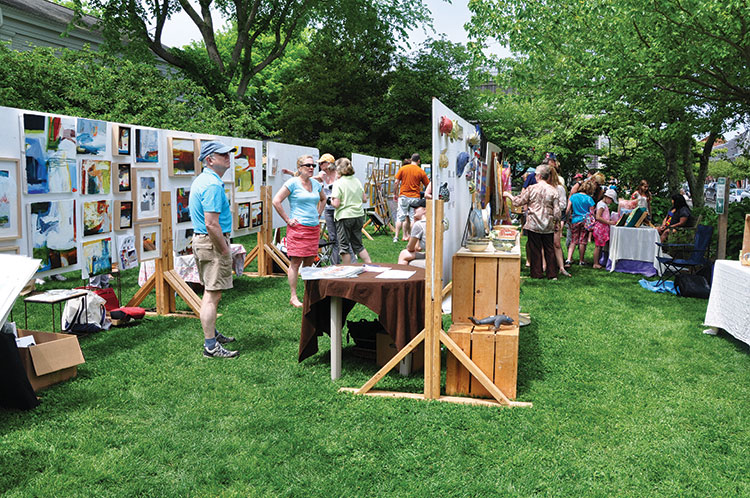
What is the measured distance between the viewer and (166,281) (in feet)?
22.6

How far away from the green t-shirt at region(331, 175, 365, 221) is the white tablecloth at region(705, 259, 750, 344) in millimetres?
4473

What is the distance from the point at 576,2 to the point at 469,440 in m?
Result: 8.52

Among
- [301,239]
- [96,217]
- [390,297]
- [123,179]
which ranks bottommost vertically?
[390,297]

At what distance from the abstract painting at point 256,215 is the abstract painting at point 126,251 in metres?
2.82

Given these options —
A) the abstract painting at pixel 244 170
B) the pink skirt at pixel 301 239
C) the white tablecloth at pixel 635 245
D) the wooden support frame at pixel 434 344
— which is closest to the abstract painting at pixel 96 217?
the pink skirt at pixel 301 239

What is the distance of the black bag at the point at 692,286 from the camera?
8484 mm

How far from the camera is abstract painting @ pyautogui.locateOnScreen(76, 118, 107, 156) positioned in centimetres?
576

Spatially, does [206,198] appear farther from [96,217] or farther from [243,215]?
[243,215]

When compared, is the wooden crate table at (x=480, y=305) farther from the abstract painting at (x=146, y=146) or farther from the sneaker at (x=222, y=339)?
the abstract painting at (x=146, y=146)

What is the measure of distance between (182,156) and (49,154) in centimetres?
197

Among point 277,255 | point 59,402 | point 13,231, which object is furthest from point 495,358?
point 277,255

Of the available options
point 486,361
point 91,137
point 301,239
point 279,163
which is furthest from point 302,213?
point 279,163

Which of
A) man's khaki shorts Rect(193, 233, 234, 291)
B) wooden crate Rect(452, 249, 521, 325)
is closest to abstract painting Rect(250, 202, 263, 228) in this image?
man's khaki shorts Rect(193, 233, 234, 291)

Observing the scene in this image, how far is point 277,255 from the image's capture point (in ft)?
31.4
